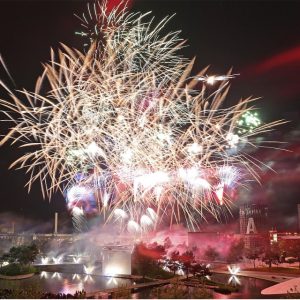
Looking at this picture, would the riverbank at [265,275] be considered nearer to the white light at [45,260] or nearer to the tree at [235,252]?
the tree at [235,252]

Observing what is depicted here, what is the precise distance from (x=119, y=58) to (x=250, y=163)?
12.4 feet

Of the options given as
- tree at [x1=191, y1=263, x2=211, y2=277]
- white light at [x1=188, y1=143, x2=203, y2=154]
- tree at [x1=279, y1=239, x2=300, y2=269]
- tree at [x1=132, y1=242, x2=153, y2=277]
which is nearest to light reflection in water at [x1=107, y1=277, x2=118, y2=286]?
tree at [x1=132, y1=242, x2=153, y2=277]

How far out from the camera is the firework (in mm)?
7773

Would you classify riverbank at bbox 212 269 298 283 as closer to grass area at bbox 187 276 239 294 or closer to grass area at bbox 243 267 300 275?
grass area at bbox 243 267 300 275

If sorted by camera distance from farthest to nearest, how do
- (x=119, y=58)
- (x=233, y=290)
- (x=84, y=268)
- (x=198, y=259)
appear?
(x=84, y=268) → (x=198, y=259) → (x=233, y=290) → (x=119, y=58)

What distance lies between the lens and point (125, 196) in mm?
8734

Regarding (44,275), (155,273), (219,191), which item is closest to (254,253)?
(155,273)

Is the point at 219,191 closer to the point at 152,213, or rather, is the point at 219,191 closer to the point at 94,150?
the point at 152,213

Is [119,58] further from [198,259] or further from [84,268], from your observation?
[84,268]

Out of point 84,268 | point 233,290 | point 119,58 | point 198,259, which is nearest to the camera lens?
point 119,58

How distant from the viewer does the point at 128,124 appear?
791 cm

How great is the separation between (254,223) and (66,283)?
577 cm

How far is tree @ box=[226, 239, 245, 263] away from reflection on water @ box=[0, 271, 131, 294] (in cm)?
305

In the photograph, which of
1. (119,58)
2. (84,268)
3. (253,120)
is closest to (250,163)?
(253,120)
